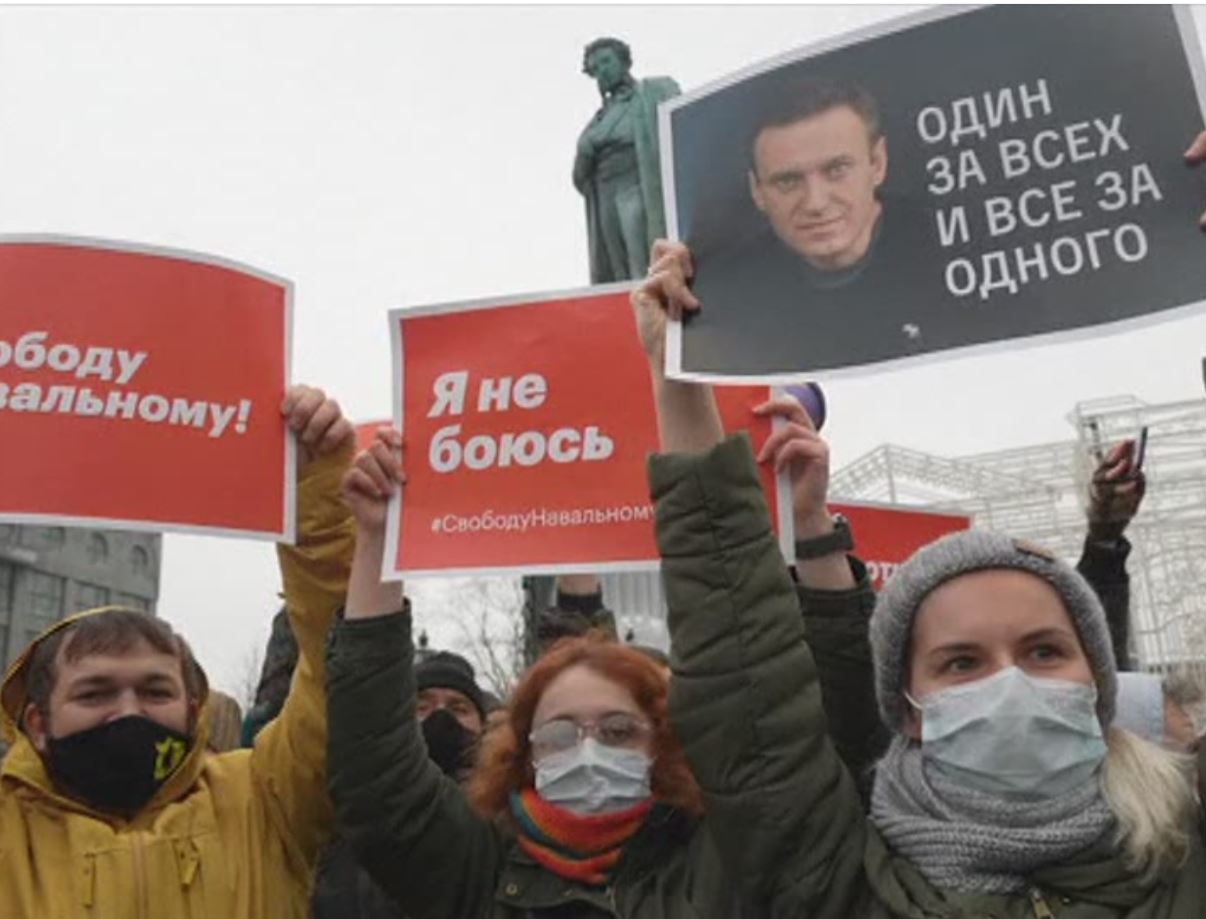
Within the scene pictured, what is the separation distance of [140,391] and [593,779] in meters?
1.33

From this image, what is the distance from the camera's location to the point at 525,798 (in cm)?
246

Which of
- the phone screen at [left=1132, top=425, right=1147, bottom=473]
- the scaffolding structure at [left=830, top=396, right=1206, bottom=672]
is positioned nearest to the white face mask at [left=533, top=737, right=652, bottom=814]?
the phone screen at [left=1132, top=425, right=1147, bottom=473]

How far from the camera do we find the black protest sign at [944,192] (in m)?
2.27

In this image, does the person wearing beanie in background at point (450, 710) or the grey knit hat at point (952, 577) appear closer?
the grey knit hat at point (952, 577)

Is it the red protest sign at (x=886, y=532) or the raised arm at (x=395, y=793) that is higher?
the red protest sign at (x=886, y=532)

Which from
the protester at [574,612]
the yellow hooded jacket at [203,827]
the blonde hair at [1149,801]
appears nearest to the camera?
the blonde hair at [1149,801]

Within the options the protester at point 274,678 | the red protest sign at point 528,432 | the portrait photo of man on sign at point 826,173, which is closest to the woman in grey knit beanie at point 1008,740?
the portrait photo of man on sign at point 826,173

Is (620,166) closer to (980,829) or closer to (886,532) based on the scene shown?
(886,532)

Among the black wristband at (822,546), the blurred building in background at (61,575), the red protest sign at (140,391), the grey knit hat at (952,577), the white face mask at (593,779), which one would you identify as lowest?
the white face mask at (593,779)

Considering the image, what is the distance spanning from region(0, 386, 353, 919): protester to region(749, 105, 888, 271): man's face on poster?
123 cm

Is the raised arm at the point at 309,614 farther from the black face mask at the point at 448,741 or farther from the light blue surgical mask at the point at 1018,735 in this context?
the light blue surgical mask at the point at 1018,735

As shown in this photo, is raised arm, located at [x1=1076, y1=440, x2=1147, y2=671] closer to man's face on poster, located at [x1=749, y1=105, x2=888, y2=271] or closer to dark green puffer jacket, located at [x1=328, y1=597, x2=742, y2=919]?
man's face on poster, located at [x1=749, y1=105, x2=888, y2=271]

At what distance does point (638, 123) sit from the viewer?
866 centimetres

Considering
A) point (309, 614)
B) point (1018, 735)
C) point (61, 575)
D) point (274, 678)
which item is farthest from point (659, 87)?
point (61, 575)
